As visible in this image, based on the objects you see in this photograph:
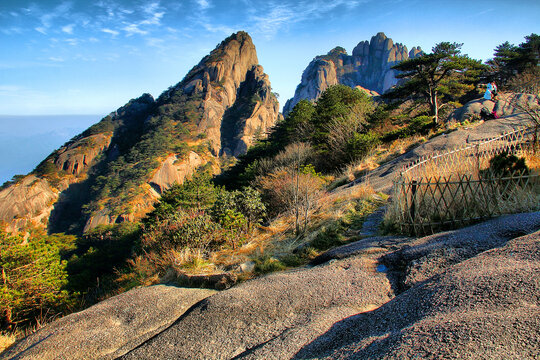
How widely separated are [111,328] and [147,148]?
78.7 m

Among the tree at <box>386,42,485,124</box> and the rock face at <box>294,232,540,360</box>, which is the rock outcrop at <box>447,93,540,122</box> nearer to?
the tree at <box>386,42,485,124</box>

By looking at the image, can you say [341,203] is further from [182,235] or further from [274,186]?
[182,235]

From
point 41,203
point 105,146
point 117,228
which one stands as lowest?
point 117,228

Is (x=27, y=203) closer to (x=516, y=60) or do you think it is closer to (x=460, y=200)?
(x=460, y=200)

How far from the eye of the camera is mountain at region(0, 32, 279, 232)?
62750 millimetres

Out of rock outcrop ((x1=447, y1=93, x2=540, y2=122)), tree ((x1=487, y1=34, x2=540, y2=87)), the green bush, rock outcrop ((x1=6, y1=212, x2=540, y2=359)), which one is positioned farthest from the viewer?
tree ((x1=487, y1=34, x2=540, y2=87))

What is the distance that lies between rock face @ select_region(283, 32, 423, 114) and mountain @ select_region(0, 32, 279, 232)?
82.1 feet

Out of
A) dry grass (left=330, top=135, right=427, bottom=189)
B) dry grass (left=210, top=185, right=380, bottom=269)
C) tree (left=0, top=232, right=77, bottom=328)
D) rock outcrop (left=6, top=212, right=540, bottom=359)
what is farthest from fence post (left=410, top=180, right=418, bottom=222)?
tree (left=0, top=232, right=77, bottom=328)

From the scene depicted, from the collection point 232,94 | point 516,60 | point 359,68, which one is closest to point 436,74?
point 516,60

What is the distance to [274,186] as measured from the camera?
12.8m

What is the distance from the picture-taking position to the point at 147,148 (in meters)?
76.2

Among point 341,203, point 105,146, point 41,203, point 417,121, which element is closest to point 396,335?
point 341,203

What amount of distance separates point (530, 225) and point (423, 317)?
2711 millimetres

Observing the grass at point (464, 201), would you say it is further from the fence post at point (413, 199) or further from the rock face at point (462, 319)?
the rock face at point (462, 319)
